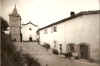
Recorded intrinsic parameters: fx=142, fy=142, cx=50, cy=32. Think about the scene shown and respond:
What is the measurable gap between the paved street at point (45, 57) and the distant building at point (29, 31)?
40mm

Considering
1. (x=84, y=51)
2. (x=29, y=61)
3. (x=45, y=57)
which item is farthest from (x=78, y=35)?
(x=29, y=61)

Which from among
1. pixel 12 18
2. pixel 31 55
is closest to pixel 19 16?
pixel 12 18

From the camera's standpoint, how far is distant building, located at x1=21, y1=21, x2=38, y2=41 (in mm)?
955

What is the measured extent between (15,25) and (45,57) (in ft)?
0.97

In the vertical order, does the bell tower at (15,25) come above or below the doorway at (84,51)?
above

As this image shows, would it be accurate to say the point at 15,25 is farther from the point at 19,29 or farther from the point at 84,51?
the point at 84,51

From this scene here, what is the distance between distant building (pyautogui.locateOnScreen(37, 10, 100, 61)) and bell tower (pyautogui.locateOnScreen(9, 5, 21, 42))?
147mm

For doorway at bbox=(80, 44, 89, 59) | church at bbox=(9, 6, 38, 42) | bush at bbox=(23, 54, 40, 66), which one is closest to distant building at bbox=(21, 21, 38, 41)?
church at bbox=(9, 6, 38, 42)

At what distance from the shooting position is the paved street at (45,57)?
3.05 ft

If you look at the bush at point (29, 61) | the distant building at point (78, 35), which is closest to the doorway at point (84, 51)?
the distant building at point (78, 35)

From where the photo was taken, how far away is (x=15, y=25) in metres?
0.94

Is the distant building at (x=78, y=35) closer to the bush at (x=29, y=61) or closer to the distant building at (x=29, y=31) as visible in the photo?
the distant building at (x=29, y=31)

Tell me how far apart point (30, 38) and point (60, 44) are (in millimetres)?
232

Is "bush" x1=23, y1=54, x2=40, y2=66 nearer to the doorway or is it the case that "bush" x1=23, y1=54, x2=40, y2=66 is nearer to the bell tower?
the bell tower
